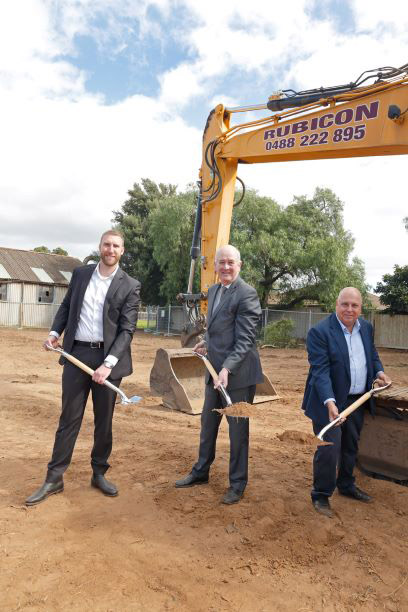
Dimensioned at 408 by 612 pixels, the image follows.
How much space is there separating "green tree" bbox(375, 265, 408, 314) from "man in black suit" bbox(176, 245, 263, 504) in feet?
63.6

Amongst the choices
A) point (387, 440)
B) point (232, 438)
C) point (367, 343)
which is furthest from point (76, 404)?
point (387, 440)

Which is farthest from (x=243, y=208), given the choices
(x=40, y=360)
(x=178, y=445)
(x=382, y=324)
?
(x=178, y=445)

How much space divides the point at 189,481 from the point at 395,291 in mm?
19770

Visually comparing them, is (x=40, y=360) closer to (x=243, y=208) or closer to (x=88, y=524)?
(x=88, y=524)

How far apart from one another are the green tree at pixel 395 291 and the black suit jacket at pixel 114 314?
19.8 m

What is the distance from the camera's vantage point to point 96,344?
393 centimetres

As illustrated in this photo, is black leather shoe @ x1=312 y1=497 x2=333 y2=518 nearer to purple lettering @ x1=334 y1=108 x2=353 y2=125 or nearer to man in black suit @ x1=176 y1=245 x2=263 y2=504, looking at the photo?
man in black suit @ x1=176 y1=245 x2=263 y2=504

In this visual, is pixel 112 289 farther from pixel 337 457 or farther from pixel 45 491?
pixel 337 457

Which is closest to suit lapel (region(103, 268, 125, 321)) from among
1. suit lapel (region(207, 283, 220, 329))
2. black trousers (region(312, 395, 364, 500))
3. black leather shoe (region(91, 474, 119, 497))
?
suit lapel (region(207, 283, 220, 329))

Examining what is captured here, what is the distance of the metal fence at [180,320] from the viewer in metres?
21.9

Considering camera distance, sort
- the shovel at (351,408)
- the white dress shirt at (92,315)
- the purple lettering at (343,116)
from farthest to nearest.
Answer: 1. the purple lettering at (343,116)
2. the white dress shirt at (92,315)
3. the shovel at (351,408)

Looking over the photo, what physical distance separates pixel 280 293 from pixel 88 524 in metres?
23.3

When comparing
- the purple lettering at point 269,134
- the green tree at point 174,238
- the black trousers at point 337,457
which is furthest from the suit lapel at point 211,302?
the green tree at point 174,238

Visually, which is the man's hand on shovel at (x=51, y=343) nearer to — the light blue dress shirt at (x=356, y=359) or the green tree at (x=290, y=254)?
the light blue dress shirt at (x=356, y=359)
